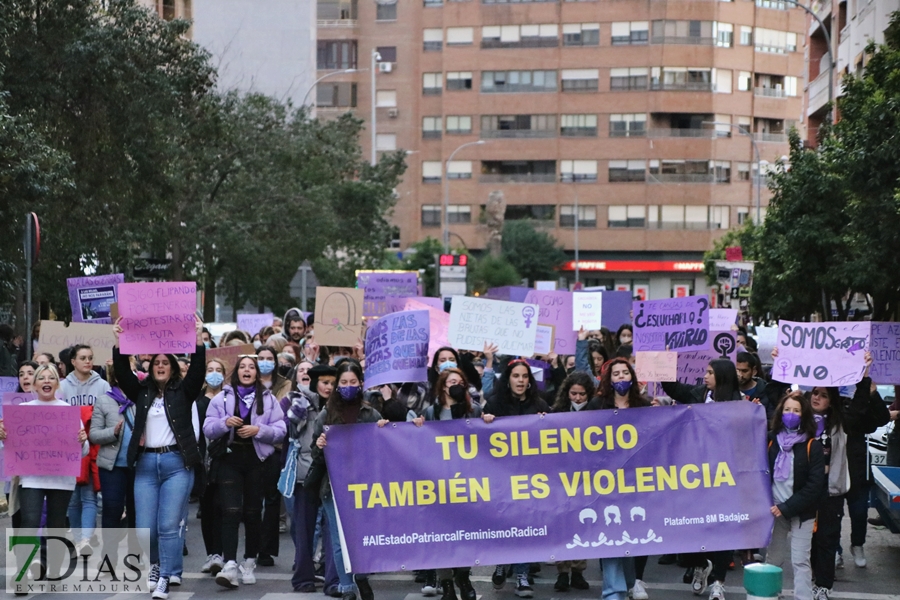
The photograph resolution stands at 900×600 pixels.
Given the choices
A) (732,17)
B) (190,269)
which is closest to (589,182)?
(732,17)

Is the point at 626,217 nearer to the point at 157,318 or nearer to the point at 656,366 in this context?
the point at 656,366

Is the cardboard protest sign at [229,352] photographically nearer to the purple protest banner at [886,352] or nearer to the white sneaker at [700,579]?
the white sneaker at [700,579]

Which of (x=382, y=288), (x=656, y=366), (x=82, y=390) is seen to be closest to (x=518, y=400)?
(x=656, y=366)

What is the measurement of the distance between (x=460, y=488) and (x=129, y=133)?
1605 centimetres

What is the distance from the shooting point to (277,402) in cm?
1018

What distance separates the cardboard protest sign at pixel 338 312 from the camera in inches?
614

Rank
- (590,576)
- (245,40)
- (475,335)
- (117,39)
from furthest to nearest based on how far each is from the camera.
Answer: (245,40), (117,39), (475,335), (590,576)

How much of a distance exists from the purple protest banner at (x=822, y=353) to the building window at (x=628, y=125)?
2928 inches

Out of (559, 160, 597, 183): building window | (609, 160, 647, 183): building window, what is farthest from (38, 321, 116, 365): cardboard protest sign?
(559, 160, 597, 183): building window

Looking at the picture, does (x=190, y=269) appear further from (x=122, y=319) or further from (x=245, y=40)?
(x=245, y=40)

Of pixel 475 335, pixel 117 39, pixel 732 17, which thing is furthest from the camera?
pixel 732 17

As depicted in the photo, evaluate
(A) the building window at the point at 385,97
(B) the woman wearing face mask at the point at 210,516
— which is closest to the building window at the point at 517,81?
(A) the building window at the point at 385,97

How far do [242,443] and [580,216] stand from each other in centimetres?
7609

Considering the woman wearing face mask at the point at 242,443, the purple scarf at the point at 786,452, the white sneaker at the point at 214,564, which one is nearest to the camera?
the purple scarf at the point at 786,452
